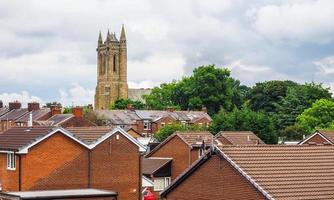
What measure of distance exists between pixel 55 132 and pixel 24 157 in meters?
2.47

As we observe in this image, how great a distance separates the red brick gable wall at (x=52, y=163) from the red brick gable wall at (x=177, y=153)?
17.3 metres

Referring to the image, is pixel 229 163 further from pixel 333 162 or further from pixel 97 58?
pixel 97 58

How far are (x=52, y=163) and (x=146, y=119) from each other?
74369mm

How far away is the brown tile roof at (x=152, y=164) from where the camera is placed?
57506 mm

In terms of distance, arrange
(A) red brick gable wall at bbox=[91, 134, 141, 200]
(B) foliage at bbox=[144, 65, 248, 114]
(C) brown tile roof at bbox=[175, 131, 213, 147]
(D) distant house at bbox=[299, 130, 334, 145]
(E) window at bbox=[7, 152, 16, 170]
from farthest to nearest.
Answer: (B) foliage at bbox=[144, 65, 248, 114]
(C) brown tile roof at bbox=[175, 131, 213, 147]
(D) distant house at bbox=[299, 130, 334, 145]
(A) red brick gable wall at bbox=[91, 134, 141, 200]
(E) window at bbox=[7, 152, 16, 170]

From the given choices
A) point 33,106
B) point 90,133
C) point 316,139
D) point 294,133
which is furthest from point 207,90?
point 90,133

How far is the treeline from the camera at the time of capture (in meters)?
84.8

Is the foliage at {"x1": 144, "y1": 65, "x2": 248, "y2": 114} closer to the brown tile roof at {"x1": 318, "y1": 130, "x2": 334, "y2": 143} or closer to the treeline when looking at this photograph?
the treeline

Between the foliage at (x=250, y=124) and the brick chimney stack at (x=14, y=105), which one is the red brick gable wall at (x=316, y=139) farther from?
the brick chimney stack at (x=14, y=105)

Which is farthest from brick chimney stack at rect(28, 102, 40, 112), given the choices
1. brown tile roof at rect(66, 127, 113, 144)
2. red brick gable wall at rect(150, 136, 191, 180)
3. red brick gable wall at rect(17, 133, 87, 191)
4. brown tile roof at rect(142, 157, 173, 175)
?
red brick gable wall at rect(17, 133, 87, 191)

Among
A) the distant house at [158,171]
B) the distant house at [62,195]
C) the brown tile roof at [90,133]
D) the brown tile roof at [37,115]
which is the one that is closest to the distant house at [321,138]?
the distant house at [158,171]

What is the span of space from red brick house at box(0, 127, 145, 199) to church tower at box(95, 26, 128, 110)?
14074 cm

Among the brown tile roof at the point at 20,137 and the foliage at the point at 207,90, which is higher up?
the foliage at the point at 207,90

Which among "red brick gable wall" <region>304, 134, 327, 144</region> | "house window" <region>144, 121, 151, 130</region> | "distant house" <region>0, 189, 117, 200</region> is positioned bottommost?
"distant house" <region>0, 189, 117, 200</region>
